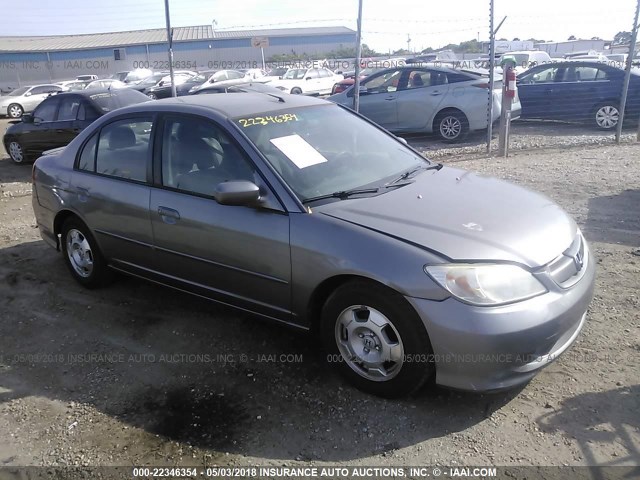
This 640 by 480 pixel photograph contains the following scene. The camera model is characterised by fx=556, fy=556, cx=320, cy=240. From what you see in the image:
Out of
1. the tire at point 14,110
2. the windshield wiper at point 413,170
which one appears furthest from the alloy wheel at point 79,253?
the tire at point 14,110

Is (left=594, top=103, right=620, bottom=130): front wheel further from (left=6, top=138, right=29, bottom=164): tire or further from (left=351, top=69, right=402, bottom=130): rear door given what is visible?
(left=6, top=138, right=29, bottom=164): tire

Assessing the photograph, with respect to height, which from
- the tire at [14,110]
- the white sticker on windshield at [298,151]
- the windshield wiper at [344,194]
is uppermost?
the white sticker on windshield at [298,151]

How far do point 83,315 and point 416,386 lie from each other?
9.41 ft

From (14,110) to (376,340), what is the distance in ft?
82.3

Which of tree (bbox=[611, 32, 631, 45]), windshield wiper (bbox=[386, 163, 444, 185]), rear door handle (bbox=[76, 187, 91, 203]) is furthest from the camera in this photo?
tree (bbox=[611, 32, 631, 45])

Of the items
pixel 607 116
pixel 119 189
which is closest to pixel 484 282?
pixel 119 189

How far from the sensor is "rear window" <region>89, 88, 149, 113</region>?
10.2m

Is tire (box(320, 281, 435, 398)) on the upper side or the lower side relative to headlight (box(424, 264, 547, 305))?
lower

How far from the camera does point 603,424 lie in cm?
291

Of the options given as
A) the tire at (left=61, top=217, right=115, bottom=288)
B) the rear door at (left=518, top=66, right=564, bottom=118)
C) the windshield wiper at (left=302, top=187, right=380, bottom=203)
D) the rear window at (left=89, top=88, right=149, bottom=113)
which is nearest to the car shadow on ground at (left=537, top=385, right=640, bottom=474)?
the windshield wiper at (left=302, top=187, right=380, bottom=203)

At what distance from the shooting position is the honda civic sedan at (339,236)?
9.34 feet

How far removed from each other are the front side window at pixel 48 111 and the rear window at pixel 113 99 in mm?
971

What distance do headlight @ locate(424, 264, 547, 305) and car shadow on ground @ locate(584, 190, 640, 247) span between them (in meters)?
2.95

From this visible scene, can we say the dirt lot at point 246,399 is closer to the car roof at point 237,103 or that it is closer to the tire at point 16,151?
the car roof at point 237,103
